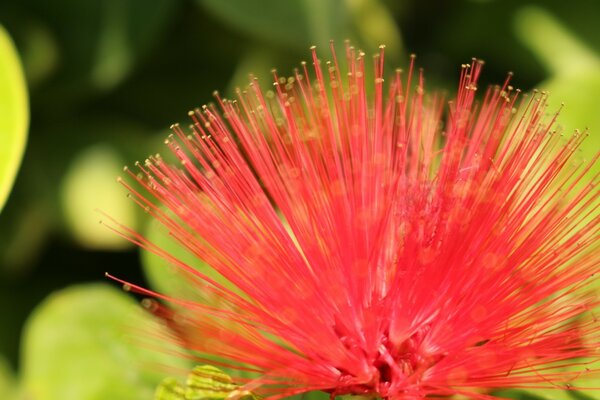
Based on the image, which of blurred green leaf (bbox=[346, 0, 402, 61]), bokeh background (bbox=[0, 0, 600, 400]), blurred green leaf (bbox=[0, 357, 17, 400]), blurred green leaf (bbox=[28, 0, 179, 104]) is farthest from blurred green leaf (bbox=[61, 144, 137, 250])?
blurred green leaf (bbox=[346, 0, 402, 61])

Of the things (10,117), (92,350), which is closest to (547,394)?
(92,350)

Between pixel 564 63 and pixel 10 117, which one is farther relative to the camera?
pixel 564 63

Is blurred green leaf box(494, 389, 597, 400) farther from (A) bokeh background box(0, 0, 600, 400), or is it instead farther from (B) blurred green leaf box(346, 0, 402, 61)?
(B) blurred green leaf box(346, 0, 402, 61)

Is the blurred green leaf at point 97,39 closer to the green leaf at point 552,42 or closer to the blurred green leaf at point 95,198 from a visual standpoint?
the blurred green leaf at point 95,198

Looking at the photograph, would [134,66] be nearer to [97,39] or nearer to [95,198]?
[97,39]

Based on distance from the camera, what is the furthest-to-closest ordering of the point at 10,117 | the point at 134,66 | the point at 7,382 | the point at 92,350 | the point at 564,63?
the point at 134,66 → the point at 564,63 → the point at 7,382 → the point at 92,350 → the point at 10,117

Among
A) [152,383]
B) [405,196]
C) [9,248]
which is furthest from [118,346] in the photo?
[405,196]

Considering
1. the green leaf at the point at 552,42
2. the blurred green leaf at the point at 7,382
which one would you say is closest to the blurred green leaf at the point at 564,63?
the green leaf at the point at 552,42
